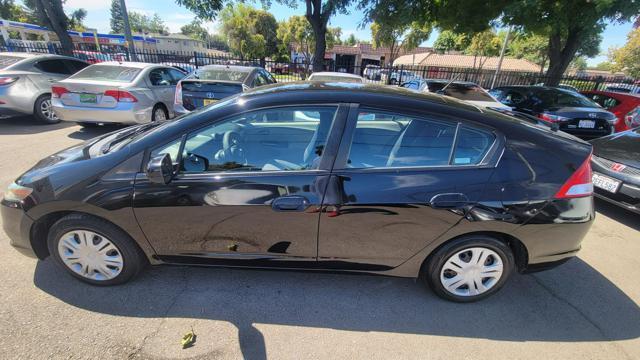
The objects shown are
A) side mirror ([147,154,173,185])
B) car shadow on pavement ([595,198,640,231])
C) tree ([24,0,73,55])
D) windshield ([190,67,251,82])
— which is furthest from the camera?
tree ([24,0,73,55])

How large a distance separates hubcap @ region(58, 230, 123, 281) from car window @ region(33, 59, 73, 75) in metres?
7.16

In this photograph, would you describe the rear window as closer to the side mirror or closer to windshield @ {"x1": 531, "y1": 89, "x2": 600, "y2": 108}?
the side mirror

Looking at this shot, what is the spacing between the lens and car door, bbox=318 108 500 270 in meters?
2.04

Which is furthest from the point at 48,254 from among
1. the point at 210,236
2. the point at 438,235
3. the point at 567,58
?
the point at 567,58

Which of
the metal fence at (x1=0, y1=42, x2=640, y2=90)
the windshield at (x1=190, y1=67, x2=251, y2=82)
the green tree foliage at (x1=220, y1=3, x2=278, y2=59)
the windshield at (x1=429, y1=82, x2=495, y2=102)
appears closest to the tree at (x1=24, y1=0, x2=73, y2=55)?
the metal fence at (x1=0, y1=42, x2=640, y2=90)

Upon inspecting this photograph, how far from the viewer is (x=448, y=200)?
6.72ft

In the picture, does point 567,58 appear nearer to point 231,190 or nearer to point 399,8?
point 399,8

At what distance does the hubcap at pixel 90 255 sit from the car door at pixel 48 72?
6708 mm

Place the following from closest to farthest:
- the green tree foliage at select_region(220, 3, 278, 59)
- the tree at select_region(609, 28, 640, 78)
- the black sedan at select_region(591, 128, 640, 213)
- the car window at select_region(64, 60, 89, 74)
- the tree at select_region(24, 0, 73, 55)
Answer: the black sedan at select_region(591, 128, 640, 213) → the car window at select_region(64, 60, 89, 74) → the tree at select_region(24, 0, 73, 55) → the green tree foliage at select_region(220, 3, 278, 59) → the tree at select_region(609, 28, 640, 78)

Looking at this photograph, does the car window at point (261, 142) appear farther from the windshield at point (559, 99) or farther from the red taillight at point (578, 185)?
the windshield at point (559, 99)

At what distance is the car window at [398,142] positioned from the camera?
6.93ft

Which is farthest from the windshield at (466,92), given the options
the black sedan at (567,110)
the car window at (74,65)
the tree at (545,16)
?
the car window at (74,65)

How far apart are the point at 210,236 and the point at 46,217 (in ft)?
3.92

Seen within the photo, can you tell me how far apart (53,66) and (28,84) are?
103 cm
